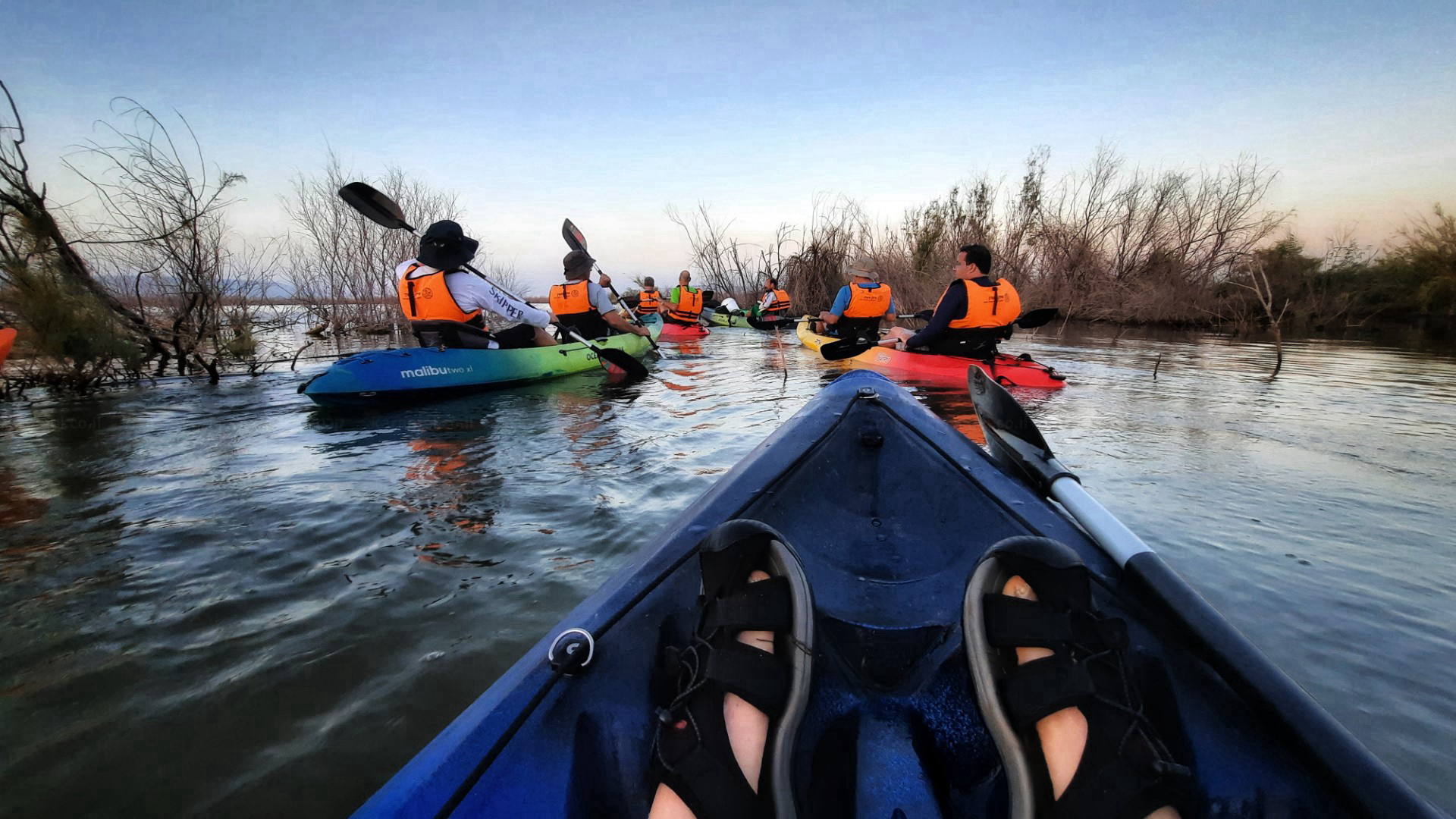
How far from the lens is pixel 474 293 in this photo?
6301mm

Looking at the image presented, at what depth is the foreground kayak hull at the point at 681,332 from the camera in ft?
45.0

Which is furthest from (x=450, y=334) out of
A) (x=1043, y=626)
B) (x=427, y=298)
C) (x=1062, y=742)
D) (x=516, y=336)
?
(x=1062, y=742)

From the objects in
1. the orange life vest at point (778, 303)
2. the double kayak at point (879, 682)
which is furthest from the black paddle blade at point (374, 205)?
the orange life vest at point (778, 303)

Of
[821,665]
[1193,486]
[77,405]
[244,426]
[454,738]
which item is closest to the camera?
[454,738]

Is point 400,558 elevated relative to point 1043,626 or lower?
lower

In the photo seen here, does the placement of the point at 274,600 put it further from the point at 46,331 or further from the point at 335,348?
the point at 335,348

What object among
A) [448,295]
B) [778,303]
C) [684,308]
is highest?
[778,303]

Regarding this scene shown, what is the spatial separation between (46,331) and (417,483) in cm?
545

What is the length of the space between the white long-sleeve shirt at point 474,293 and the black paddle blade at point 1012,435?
5.32 meters

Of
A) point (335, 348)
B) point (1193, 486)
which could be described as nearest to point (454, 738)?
point (1193, 486)

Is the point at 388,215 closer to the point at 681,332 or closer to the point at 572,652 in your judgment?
the point at 681,332

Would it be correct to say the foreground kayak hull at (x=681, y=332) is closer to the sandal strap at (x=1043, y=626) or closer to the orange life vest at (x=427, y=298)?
the orange life vest at (x=427, y=298)

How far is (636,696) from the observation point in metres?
1.19

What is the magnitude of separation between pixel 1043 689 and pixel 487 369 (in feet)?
21.0
